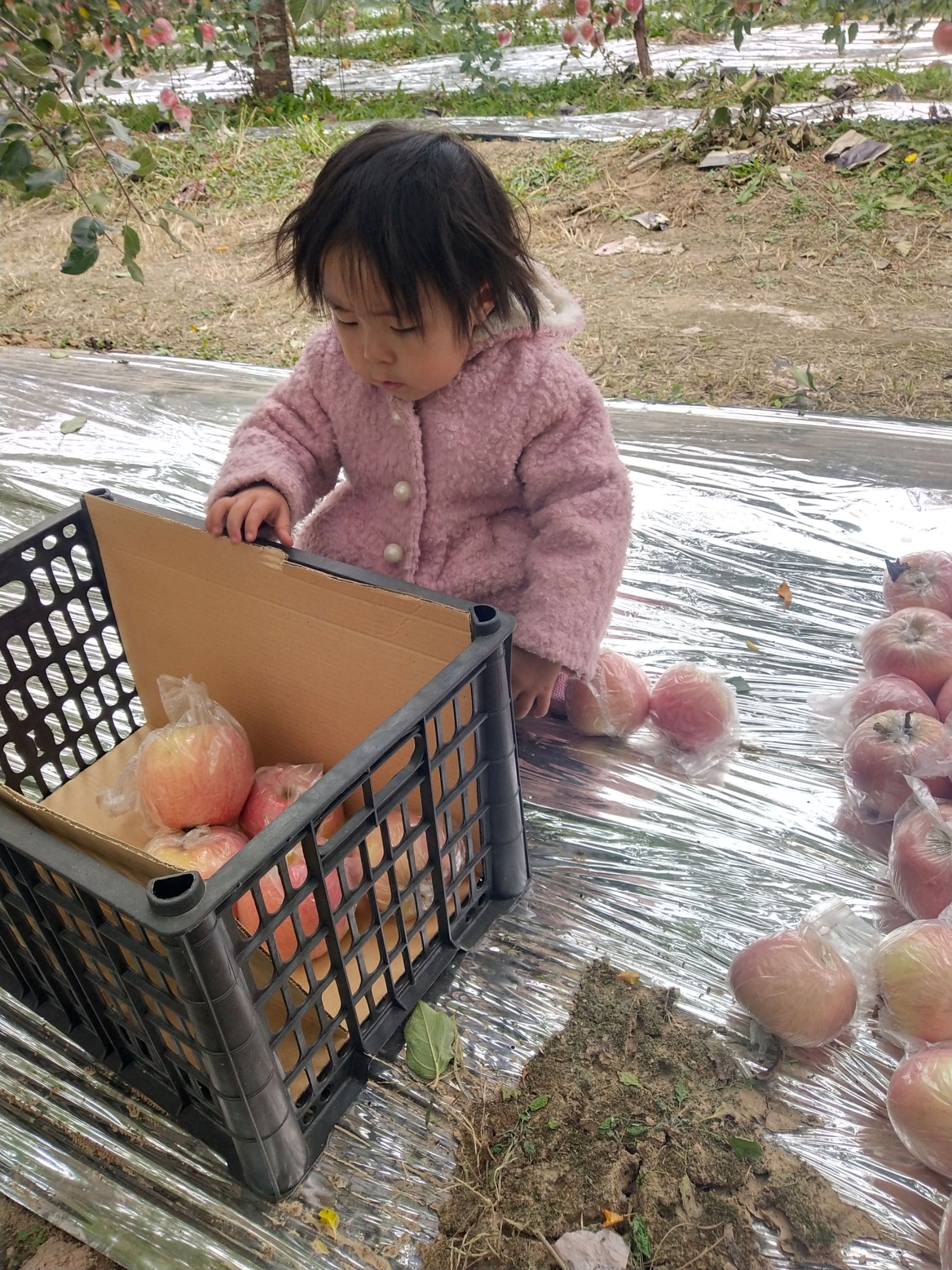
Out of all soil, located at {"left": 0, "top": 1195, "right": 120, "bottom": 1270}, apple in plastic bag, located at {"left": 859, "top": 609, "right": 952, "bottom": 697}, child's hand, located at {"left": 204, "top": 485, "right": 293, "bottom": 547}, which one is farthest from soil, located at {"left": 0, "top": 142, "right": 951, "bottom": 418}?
soil, located at {"left": 0, "top": 1195, "right": 120, "bottom": 1270}

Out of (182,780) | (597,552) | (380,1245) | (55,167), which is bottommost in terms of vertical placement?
(380,1245)

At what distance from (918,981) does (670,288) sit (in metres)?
2.90

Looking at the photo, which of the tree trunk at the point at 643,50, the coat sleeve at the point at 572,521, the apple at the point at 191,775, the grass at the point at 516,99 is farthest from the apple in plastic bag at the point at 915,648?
the tree trunk at the point at 643,50

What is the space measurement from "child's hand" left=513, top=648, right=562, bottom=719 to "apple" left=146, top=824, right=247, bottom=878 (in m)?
0.36

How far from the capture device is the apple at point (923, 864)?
96 cm

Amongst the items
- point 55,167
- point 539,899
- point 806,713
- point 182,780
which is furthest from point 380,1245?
point 55,167

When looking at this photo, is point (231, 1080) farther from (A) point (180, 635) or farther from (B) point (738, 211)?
(B) point (738, 211)

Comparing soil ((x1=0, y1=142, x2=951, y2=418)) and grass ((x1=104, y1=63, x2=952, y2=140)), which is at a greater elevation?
grass ((x1=104, y1=63, x2=952, y2=140))

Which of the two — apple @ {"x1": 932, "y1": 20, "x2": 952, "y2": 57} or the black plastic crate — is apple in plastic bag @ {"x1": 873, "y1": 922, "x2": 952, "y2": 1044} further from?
apple @ {"x1": 932, "y1": 20, "x2": 952, "y2": 57}

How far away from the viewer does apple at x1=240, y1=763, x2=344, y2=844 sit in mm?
1098

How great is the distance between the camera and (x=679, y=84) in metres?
5.04

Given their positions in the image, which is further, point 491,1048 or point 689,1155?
point 491,1048

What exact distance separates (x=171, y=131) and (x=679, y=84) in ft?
9.38

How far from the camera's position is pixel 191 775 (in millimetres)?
1061
